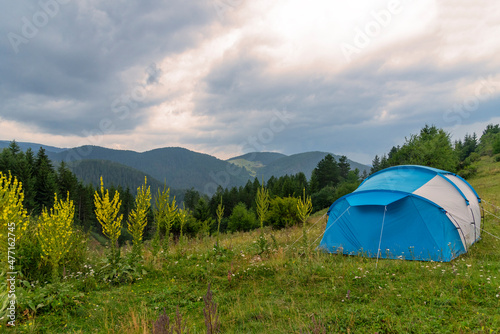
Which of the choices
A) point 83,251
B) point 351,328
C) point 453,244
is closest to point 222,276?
point 351,328

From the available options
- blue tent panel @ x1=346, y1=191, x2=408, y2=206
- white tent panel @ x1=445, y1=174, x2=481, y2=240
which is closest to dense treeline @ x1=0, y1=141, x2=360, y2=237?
white tent panel @ x1=445, y1=174, x2=481, y2=240

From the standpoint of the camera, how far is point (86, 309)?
540 centimetres

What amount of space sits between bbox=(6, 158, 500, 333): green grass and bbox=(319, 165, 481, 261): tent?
2.40 feet

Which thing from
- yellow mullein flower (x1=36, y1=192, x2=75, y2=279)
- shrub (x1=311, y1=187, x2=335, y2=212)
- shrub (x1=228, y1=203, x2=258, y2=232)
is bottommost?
shrub (x1=228, y1=203, x2=258, y2=232)

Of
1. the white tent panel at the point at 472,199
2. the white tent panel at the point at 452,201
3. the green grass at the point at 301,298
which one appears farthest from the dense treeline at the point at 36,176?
the white tent panel at the point at 472,199

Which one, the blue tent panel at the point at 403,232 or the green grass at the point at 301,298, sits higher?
the blue tent panel at the point at 403,232

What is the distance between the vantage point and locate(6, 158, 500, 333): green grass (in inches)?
173

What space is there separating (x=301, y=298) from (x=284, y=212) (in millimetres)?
20651

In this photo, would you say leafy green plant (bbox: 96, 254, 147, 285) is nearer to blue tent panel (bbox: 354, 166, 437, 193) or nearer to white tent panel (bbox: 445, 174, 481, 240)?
blue tent panel (bbox: 354, 166, 437, 193)

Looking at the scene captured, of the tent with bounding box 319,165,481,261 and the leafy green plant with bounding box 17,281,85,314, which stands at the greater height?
the tent with bounding box 319,165,481,261

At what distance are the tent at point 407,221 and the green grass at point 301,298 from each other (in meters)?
0.73

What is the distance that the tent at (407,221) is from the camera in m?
8.15

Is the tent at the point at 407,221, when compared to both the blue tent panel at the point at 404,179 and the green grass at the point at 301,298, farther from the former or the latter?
the green grass at the point at 301,298

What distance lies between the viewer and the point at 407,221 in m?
8.43
